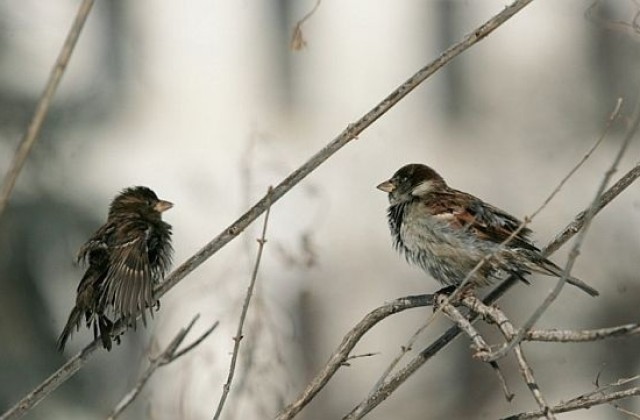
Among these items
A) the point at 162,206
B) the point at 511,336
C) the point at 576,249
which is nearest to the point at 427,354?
the point at 511,336

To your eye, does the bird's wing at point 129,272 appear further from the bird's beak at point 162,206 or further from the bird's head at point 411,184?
the bird's head at point 411,184

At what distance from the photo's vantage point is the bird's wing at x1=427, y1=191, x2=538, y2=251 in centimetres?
425

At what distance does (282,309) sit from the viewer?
18.9ft

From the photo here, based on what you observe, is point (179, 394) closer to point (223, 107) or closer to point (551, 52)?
point (223, 107)

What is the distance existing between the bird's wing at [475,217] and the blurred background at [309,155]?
4.65ft

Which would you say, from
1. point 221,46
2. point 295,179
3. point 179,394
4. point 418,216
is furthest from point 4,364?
point 295,179

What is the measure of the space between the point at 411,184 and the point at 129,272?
120cm

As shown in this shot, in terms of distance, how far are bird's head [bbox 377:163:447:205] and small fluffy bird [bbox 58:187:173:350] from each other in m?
0.83

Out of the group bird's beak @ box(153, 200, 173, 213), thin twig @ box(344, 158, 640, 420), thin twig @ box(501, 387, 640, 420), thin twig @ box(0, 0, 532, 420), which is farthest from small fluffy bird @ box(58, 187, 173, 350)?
thin twig @ box(501, 387, 640, 420)

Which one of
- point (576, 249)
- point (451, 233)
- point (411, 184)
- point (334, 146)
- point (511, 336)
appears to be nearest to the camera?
point (576, 249)

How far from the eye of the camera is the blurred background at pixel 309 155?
5.81 m

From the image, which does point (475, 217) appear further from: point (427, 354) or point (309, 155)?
point (309, 155)

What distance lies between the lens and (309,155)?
19.3 ft

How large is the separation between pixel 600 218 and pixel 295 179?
3.25 meters
